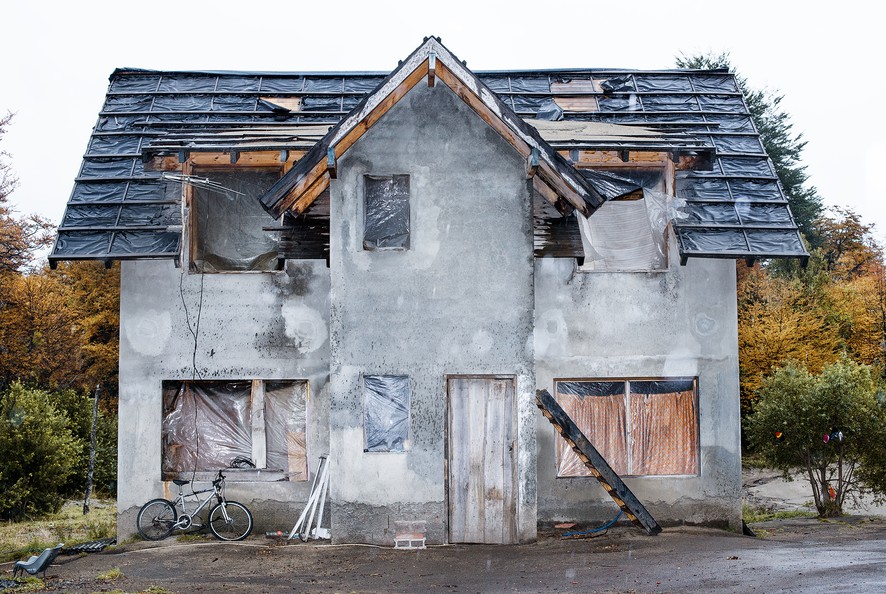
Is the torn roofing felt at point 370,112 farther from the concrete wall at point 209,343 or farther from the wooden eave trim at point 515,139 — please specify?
the concrete wall at point 209,343

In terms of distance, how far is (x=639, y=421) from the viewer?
15578 millimetres

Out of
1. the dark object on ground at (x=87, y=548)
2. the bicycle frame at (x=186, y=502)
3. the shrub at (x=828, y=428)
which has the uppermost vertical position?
the shrub at (x=828, y=428)

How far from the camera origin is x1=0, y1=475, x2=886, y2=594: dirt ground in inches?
426

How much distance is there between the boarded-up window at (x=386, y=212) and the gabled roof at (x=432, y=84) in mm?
706

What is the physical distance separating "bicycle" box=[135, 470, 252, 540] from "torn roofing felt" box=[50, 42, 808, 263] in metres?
3.86

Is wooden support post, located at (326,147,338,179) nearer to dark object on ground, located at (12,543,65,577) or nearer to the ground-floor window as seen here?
the ground-floor window

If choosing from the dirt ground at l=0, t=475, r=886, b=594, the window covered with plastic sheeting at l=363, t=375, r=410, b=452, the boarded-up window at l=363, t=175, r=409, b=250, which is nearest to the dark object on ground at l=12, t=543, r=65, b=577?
the dirt ground at l=0, t=475, r=886, b=594

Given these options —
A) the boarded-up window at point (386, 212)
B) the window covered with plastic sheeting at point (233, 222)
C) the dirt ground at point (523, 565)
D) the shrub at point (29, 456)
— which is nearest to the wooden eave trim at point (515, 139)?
the boarded-up window at point (386, 212)

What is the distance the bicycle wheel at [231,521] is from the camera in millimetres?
14812

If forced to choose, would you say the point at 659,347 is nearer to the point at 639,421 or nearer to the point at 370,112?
Answer: the point at 639,421

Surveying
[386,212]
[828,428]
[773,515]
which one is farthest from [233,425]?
[773,515]

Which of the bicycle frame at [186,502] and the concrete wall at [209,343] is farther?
the concrete wall at [209,343]

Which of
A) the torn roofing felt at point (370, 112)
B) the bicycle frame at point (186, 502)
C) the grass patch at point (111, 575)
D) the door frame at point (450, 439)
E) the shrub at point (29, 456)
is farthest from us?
the shrub at point (29, 456)

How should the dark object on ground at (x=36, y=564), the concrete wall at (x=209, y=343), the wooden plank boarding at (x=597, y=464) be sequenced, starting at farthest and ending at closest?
1. the concrete wall at (x=209, y=343)
2. the wooden plank boarding at (x=597, y=464)
3. the dark object on ground at (x=36, y=564)
